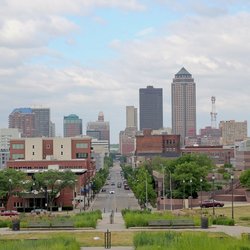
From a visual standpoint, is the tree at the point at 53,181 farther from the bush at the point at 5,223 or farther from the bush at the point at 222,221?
the bush at the point at 222,221

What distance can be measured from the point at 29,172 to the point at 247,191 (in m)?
38.6

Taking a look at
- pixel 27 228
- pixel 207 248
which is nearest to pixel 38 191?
pixel 27 228

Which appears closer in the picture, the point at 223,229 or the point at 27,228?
the point at 223,229

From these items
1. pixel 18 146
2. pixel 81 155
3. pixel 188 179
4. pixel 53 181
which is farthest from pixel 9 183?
pixel 81 155

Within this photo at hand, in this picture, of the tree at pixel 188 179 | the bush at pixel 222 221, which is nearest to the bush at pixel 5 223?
the bush at pixel 222 221

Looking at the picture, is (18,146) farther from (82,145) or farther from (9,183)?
(9,183)

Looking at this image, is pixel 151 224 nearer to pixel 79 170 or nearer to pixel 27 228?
pixel 27 228

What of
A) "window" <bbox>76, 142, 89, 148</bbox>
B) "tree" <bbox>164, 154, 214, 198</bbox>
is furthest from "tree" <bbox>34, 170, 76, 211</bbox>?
"window" <bbox>76, 142, 89, 148</bbox>

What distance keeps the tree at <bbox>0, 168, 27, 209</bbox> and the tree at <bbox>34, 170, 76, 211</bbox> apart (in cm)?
254

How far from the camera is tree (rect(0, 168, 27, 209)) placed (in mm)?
104894

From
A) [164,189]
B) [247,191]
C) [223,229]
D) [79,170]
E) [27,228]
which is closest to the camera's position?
[223,229]

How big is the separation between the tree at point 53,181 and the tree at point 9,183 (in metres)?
2.54

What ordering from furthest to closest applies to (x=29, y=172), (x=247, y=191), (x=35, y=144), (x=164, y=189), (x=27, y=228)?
(x=35, y=144) → (x=29, y=172) → (x=164, y=189) → (x=247, y=191) → (x=27, y=228)

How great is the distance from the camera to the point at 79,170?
137 metres
